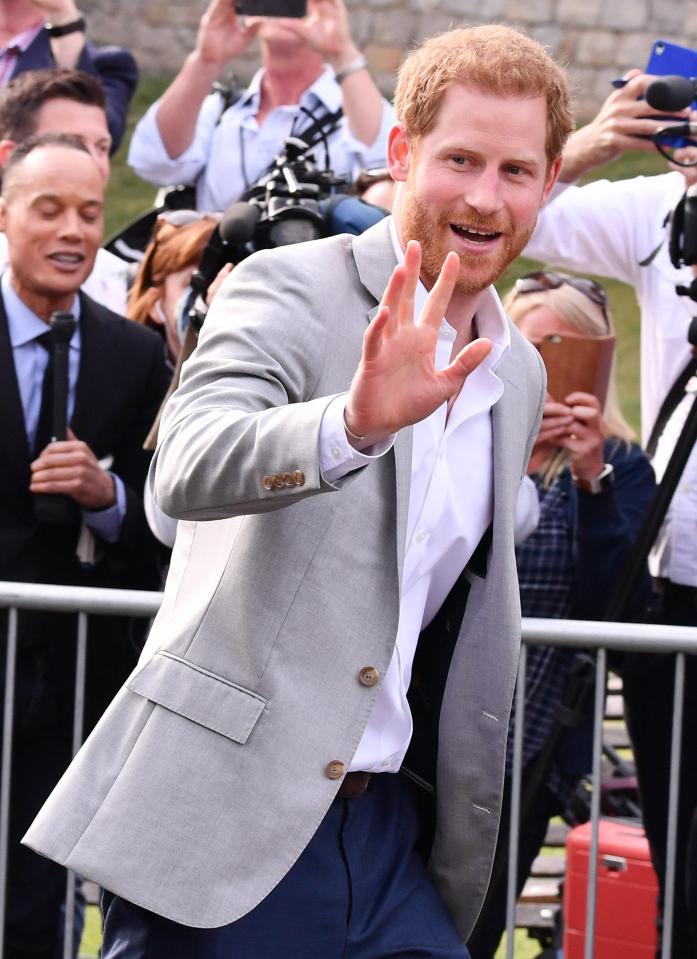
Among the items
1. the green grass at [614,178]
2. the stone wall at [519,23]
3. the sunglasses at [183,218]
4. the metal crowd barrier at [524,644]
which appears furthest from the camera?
the stone wall at [519,23]

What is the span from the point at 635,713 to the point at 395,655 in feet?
4.64

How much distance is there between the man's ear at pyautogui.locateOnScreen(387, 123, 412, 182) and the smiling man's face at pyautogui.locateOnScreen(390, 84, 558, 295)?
0.14ft

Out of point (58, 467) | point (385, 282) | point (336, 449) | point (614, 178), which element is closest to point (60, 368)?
point (58, 467)

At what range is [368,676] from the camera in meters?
2.23

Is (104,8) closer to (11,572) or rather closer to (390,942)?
(11,572)

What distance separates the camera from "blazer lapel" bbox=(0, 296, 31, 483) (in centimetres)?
369

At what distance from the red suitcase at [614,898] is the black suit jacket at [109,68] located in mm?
2527

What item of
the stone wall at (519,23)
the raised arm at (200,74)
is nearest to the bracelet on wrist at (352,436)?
the raised arm at (200,74)

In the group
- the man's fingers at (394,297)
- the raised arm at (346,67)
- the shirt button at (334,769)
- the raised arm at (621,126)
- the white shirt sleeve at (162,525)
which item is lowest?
the shirt button at (334,769)

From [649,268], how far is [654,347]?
208 millimetres

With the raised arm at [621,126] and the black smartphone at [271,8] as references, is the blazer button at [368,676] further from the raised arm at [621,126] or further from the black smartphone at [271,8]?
the black smartphone at [271,8]

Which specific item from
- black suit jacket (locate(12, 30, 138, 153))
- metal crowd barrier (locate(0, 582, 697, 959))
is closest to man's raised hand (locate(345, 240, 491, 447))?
metal crowd barrier (locate(0, 582, 697, 959))

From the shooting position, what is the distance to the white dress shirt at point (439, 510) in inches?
92.9

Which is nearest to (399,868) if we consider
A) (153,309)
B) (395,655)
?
(395,655)
